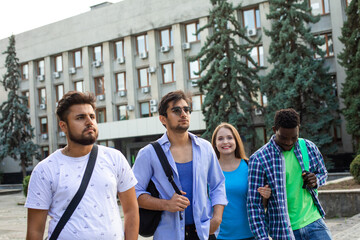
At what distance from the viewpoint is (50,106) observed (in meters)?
44.7

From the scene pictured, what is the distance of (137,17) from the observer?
37750 millimetres

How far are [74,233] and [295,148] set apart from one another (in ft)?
7.51

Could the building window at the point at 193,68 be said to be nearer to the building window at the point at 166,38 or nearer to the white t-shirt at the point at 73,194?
the building window at the point at 166,38

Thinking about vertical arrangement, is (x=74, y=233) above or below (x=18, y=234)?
above

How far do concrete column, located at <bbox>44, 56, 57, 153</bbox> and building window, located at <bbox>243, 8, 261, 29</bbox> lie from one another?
2053 centimetres

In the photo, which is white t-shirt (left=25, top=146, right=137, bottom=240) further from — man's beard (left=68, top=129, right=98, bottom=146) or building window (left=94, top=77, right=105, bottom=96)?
building window (left=94, top=77, right=105, bottom=96)

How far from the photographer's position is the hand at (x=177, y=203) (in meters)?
3.60

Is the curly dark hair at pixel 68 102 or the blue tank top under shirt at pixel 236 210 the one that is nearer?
the curly dark hair at pixel 68 102

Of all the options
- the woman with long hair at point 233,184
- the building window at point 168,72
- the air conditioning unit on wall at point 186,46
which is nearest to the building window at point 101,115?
the building window at point 168,72

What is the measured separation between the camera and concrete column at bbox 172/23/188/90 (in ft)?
116

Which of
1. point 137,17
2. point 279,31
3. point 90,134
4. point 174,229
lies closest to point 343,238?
point 174,229

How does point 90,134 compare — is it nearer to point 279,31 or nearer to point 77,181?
point 77,181

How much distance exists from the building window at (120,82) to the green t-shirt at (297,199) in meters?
35.9

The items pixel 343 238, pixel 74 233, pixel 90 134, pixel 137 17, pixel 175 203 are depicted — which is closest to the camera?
pixel 74 233
